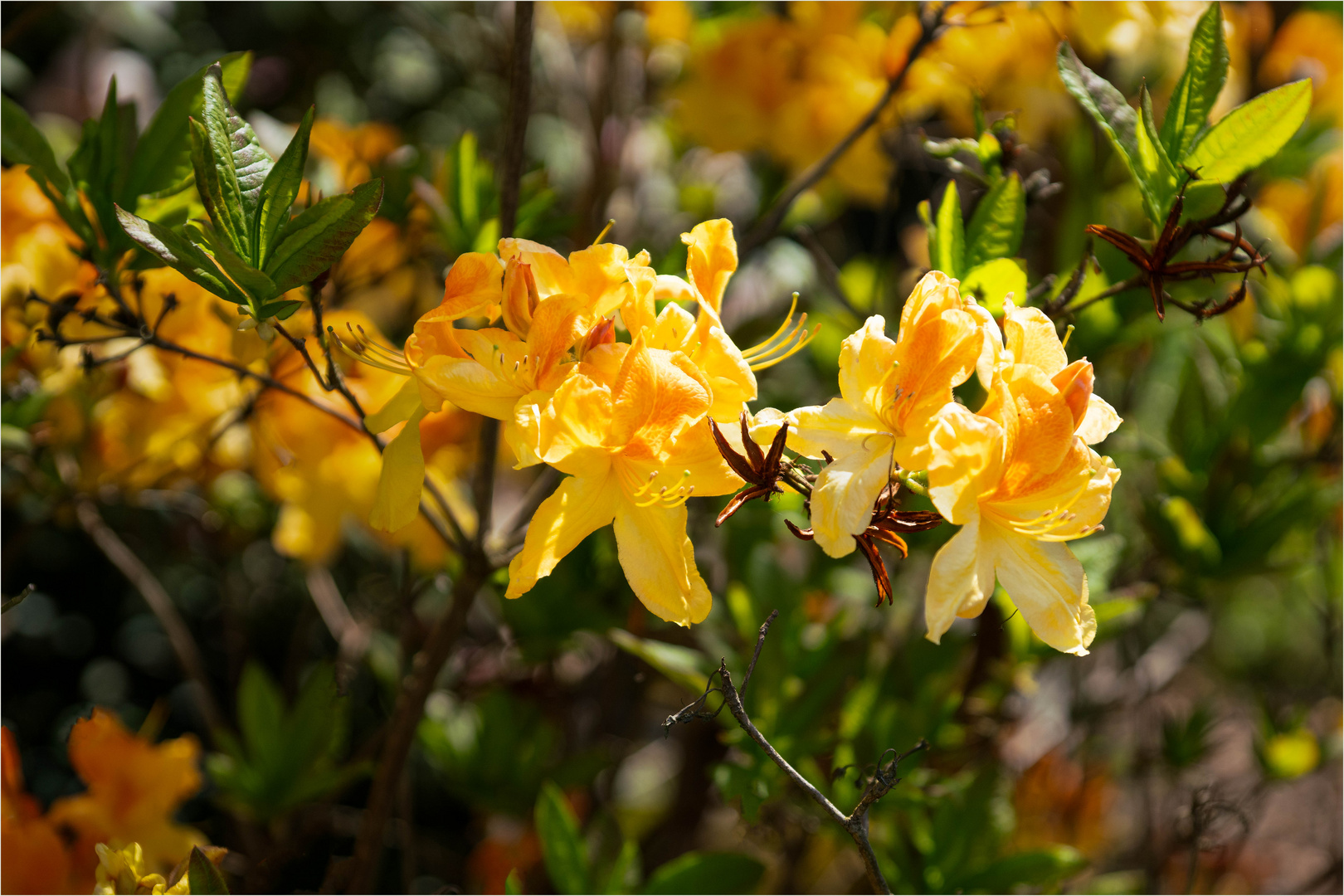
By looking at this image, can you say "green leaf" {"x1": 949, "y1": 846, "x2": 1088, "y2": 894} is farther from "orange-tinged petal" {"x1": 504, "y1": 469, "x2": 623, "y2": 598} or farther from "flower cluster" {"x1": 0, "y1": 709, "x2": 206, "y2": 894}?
"flower cluster" {"x1": 0, "y1": 709, "x2": 206, "y2": 894}

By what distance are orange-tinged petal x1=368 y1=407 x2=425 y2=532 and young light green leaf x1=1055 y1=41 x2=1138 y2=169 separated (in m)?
0.65

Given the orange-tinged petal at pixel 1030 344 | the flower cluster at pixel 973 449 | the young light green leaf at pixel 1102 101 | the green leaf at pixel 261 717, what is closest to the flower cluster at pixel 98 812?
the green leaf at pixel 261 717

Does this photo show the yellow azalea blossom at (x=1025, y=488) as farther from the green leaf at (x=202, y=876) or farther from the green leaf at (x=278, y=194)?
the green leaf at (x=202, y=876)

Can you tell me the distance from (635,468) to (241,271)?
342 millimetres

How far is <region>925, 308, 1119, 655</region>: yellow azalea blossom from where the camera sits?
0.69 metres

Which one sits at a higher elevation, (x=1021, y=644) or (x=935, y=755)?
(x=1021, y=644)

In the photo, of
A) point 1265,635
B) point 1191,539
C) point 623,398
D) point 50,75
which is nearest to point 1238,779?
point 1265,635

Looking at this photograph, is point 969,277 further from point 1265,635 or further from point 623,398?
point 1265,635

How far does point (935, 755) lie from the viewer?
1.43 meters

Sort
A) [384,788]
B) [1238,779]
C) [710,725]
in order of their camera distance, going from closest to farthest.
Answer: [384,788], [710,725], [1238,779]

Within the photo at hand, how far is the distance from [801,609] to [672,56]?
1.46 m

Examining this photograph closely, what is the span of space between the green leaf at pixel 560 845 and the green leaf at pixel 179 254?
0.71 m

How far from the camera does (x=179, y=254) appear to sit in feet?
2.52

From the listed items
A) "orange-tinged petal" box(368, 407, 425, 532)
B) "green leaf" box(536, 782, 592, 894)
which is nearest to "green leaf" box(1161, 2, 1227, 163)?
"orange-tinged petal" box(368, 407, 425, 532)
